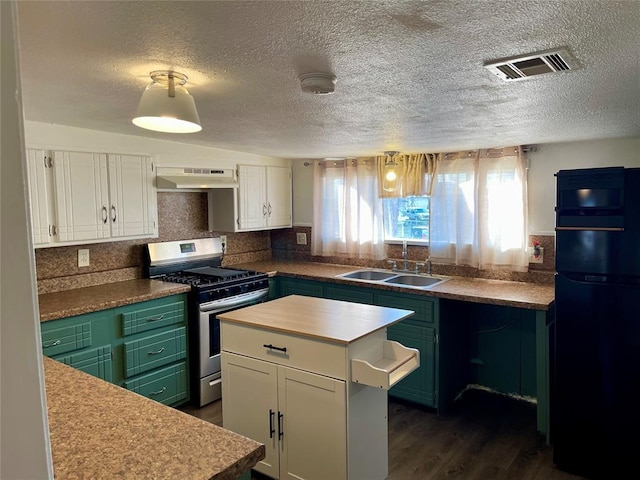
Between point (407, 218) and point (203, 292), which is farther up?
point (407, 218)

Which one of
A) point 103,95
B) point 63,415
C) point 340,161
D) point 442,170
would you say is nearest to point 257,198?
point 340,161

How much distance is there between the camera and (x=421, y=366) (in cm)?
340

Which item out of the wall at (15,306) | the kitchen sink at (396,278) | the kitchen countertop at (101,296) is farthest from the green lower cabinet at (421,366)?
the wall at (15,306)

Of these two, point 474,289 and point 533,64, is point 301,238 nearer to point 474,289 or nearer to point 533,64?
point 474,289

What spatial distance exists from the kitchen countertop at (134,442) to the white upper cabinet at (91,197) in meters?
1.75

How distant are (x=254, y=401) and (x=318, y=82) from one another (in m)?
1.68

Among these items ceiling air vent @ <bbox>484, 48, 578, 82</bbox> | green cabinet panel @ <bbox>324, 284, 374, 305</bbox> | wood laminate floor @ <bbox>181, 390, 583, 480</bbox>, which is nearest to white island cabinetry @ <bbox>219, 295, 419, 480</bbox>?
wood laminate floor @ <bbox>181, 390, 583, 480</bbox>

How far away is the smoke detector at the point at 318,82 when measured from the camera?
5.32ft

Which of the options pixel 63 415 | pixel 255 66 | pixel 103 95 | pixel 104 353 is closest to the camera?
pixel 63 415

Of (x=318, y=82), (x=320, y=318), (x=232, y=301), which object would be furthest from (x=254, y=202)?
(x=318, y=82)

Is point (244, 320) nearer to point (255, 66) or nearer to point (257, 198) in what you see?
point (255, 66)

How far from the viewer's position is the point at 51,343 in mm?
2646

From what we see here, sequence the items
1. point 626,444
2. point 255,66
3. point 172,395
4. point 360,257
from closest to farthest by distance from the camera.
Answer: point 255,66, point 626,444, point 172,395, point 360,257

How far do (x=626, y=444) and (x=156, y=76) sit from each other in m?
2.85
